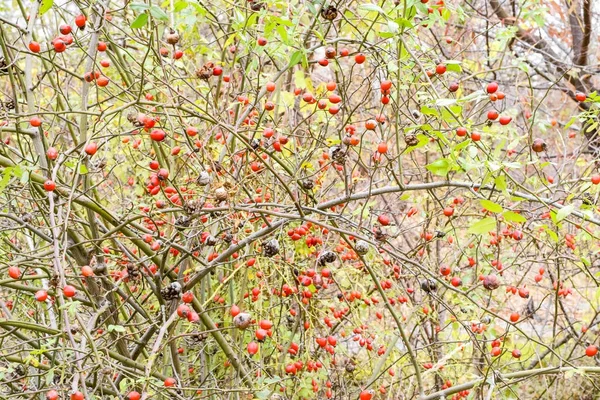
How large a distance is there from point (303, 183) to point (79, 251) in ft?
3.32

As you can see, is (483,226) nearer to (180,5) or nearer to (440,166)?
(440,166)

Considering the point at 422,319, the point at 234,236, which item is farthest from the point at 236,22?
the point at 422,319

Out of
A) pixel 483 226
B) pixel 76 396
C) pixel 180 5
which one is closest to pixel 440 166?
pixel 483 226

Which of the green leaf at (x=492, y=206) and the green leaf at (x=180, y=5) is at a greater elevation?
the green leaf at (x=180, y=5)

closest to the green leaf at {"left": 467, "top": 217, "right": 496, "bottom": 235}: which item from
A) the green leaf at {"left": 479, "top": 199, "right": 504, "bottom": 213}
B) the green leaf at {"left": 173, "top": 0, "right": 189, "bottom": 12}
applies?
the green leaf at {"left": 479, "top": 199, "right": 504, "bottom": 213}

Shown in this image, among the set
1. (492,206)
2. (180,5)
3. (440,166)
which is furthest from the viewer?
(180,5)

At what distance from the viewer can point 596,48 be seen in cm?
577

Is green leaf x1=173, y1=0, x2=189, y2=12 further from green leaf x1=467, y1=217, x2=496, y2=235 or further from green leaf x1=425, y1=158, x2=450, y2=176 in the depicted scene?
green leaf x1=467, y1=217, x2=496, y2=235

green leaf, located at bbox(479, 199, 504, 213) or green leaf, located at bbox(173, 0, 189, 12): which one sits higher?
green leaf, located at bbox(173, 0, 189, 12)

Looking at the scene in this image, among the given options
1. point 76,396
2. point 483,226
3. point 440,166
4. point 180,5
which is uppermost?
point 180,5

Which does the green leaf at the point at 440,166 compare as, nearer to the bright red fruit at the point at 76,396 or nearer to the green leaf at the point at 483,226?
the green leaf at the point at 483,226

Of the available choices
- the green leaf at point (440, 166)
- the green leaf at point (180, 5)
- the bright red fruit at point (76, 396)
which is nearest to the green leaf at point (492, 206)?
the green leaf at point (440, 166)

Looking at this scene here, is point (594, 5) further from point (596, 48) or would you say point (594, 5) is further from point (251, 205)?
point (251, 205)

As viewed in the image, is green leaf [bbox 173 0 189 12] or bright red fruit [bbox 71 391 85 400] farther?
green leaf [bbox 173 0 189 12]
